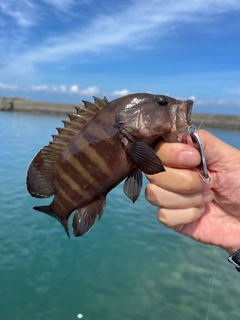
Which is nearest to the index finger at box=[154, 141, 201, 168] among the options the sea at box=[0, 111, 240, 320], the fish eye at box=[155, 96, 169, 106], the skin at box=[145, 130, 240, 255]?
the skin at box=[145, 130, 240, 255]

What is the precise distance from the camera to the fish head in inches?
82.6

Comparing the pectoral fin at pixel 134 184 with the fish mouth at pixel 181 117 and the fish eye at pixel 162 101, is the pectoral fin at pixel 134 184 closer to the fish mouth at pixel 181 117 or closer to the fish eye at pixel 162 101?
the fish mouth at pixel 181 117

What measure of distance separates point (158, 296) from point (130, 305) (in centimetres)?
64

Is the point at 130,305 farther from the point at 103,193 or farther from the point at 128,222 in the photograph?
the point at 103,193

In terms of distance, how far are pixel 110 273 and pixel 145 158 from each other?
577cm

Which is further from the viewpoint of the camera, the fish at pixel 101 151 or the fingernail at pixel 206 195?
the fingernail at pixel 206 195

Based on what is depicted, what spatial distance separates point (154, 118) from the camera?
2105mm

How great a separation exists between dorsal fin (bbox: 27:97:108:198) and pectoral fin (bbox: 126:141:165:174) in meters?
0.43

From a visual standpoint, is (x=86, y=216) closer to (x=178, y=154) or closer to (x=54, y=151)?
(x=54, y=151)

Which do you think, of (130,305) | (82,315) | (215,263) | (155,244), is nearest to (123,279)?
(130,305)

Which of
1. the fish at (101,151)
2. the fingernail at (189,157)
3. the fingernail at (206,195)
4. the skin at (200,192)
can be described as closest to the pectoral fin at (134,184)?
the fish at (101,151)

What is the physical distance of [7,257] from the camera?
7.40m

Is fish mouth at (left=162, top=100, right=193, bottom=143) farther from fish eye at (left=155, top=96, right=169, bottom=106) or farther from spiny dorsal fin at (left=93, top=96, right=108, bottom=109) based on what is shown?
spiny dorsal fin at (left=93, top=96, right=108, bottom=109)

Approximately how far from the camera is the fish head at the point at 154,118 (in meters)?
2.10
